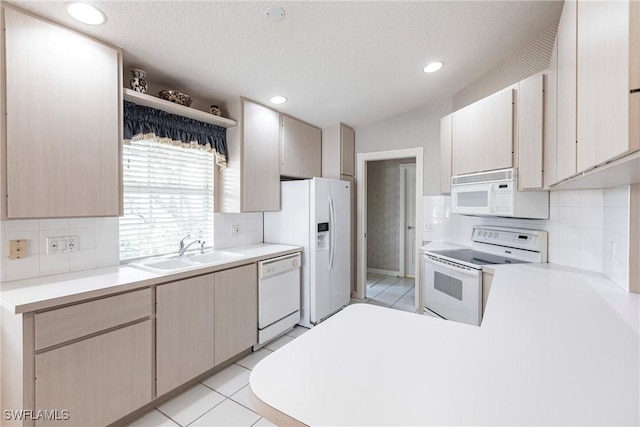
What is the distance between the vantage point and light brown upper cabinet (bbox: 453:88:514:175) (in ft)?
7.52

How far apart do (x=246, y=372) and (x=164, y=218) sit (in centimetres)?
149

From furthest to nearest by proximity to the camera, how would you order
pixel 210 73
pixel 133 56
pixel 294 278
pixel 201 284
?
pixel 294 278 < pixel 210 73 < pixel 201 284 < pixel 133 56

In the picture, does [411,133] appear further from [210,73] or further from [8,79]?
[8,79]

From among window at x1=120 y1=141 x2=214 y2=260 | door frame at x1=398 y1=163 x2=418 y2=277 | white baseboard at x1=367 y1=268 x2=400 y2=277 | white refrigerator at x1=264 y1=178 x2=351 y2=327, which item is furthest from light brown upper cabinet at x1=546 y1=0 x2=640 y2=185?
white baseboard at x1=367 y1=268 x2=400 y2=277

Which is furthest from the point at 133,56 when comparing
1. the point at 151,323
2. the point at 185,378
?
the point at 185,378

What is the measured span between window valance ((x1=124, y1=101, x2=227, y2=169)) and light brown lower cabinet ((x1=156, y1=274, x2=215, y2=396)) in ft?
3.79

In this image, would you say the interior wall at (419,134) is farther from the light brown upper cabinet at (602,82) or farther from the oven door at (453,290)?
the light brown upper cabinet at (602,82)

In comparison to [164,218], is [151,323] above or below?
below

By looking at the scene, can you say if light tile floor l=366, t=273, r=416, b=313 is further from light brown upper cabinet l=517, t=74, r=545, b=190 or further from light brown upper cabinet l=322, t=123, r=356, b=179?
light brown upper cabinet l=517, t=74, r=545, b=190

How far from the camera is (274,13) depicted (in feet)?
5.57

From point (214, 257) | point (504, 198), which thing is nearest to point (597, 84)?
point (504, 198)

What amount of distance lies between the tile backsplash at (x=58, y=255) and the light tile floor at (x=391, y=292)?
299cm

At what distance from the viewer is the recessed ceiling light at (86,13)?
1.50m

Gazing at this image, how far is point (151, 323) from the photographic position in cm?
184
